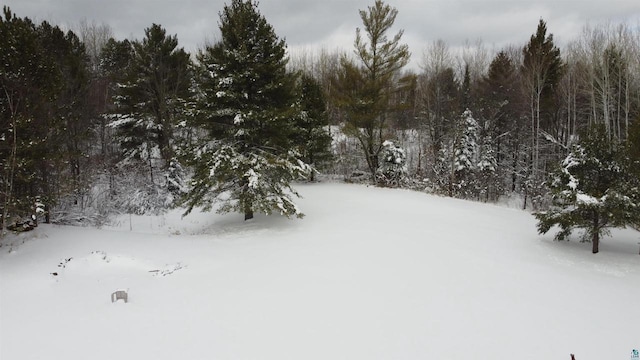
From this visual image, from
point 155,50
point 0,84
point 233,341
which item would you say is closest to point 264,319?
point 233,341

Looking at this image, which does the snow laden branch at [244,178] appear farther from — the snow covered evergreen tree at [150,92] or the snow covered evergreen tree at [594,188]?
the snow covered evergreen tree at [150,92]

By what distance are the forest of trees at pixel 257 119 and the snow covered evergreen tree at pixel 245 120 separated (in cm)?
5

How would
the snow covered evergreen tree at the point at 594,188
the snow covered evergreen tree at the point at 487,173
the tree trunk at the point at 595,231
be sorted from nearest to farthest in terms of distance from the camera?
the snow covered evergreen tree at the point at 594,188 < the tree trunk at the point at 595,231 < the snow covered evergreen tree at the point at 487,173

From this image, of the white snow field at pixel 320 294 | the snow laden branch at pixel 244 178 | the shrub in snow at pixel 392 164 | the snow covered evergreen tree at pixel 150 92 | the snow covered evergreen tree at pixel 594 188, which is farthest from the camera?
the shrub in snow at pixel 392 164

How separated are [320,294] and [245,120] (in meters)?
6.85

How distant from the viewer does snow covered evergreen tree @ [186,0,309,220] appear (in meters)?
10.8

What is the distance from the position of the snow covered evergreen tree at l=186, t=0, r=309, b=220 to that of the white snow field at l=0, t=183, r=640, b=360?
1.36 metres

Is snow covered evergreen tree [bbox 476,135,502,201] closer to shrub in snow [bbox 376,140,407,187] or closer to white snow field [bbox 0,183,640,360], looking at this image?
shrub in snow [bbox 376,140,407,187]

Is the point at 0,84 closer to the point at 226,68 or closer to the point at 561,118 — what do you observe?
the point at 226,68

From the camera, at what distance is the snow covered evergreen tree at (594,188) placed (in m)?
7.96

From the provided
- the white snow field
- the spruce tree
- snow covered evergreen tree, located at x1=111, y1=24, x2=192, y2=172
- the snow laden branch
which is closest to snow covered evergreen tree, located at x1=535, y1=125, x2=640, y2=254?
the white snow field

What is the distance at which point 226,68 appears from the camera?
1118 centimetres

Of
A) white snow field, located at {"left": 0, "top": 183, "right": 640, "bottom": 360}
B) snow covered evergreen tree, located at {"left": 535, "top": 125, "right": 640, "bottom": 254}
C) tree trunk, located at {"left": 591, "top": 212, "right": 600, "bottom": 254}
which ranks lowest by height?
white snow field, located at {"left": 0, "top": 183, "right": 640, "bottom": 360}

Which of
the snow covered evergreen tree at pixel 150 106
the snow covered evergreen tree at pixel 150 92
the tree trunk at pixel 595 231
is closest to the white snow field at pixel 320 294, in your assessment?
the tree trunk at pixel 595 231
